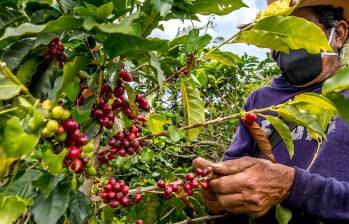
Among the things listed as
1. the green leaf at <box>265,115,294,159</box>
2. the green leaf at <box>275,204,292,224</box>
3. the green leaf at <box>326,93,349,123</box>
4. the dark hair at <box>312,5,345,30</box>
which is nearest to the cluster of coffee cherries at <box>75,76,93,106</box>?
the green leaf at <box>265,115,294,159</box>

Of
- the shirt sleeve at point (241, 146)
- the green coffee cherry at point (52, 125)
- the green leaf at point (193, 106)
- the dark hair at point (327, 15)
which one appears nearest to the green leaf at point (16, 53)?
the green coffee cherry at point (52, 125)

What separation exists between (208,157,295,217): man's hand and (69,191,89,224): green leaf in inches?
18.1

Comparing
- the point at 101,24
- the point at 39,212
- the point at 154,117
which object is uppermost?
the point at 101,24

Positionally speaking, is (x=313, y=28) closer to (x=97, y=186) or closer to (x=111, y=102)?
(x=111, y=102)

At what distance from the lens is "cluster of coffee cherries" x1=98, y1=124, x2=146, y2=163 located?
114 centimetres

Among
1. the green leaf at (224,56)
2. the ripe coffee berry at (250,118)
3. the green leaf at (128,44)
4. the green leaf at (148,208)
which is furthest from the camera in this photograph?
the green leaf at (148,208)

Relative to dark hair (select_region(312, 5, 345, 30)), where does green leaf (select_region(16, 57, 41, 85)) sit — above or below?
above

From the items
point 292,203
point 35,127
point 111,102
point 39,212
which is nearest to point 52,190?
point 39,212

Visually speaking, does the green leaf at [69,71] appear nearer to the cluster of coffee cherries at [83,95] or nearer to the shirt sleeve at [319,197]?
the cluster of coffee cherries at [83,95]

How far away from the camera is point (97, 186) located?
1.52 m

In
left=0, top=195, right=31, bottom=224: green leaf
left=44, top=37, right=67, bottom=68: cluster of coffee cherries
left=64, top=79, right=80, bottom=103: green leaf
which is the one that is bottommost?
left=0, top=195, right=31, bottom=224: green leaf

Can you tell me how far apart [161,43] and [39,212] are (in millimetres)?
403

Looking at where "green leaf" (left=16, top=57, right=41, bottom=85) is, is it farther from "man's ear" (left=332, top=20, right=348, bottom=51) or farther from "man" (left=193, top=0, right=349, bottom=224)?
"man's ear" (left=332, top=20, right=348, bottom=51)

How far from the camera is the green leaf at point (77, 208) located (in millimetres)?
967
